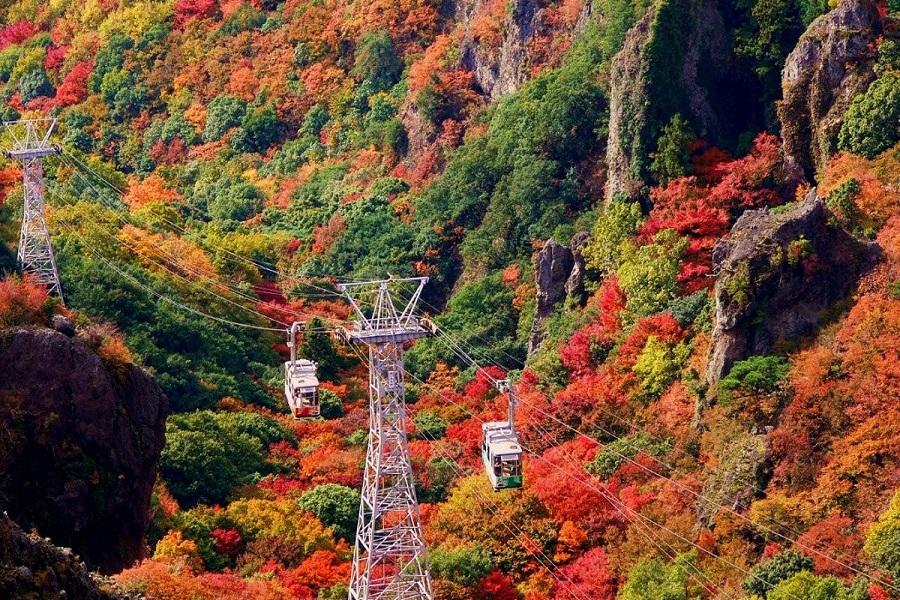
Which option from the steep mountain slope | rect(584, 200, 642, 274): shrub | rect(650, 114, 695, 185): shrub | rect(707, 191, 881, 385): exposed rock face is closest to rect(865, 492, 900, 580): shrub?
rect(707, 191, 881, 385): exposed rock face

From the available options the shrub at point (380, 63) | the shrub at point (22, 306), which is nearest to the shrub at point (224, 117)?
the shrub at point (380, 63)

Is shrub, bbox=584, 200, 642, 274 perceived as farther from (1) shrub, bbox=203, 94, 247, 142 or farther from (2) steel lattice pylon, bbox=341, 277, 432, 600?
(1) shrub, bbox=203, 94, 247, 142

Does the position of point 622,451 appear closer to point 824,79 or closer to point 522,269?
point 824,79

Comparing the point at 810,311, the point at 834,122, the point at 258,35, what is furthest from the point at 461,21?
the point at 810,311

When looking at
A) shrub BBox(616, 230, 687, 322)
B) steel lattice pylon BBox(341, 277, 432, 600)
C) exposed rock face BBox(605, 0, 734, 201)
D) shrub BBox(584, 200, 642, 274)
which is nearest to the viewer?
steel lattice pylon BBox(341, 277, 432, 600)

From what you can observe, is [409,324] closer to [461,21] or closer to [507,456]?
[507,456]

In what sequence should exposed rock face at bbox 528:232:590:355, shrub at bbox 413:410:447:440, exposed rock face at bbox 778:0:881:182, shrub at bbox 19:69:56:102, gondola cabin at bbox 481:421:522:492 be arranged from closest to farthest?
1. gondola cabin at bbox 481:421:522:492
2. exposed rock face at bbox 778:0:881:182
3. shrub at bbox 413:410:447:440
4. exposed rock face at bbox 528:232:590:355
5. shrub at bbox 19:69:56:102
